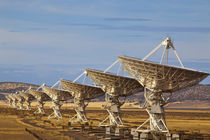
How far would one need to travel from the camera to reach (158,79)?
50.3 m

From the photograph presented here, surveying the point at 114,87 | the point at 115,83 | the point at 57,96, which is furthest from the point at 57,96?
the point at 115,83

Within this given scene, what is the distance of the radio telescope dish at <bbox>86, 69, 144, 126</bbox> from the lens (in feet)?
203

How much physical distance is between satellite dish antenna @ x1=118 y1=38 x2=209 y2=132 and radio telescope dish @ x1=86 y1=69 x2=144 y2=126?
8558 mm

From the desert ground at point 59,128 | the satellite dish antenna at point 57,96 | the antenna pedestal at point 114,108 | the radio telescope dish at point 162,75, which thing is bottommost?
the desert ground at point 59,128

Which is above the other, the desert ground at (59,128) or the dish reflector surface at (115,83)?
the dish reflector surface at (115,83)

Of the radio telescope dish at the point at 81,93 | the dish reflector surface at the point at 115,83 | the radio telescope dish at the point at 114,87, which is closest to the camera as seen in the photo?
the dish reflector surface at the point at 115,83

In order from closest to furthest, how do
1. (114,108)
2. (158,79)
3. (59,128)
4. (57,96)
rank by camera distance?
(158,79) → (59,128) → (114,108) → (57,96)

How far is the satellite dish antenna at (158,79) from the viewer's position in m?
49.0

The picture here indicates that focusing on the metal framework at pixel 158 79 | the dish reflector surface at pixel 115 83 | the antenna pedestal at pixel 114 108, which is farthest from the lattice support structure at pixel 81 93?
the metal framework at pixel 158 79

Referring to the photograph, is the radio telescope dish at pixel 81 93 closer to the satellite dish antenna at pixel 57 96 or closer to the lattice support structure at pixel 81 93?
the lattice support structure at pixel 81 93

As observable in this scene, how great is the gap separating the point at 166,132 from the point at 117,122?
17.0 meters

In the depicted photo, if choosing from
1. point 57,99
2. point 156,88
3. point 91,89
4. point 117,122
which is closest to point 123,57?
point 156,88

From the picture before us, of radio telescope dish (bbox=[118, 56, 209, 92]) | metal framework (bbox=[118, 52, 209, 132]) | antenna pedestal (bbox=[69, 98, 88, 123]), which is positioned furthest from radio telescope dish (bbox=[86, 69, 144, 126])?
antenna pedestal (bbox=[69, 98, 88, 123])

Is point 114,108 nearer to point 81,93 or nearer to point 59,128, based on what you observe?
point 59,128
